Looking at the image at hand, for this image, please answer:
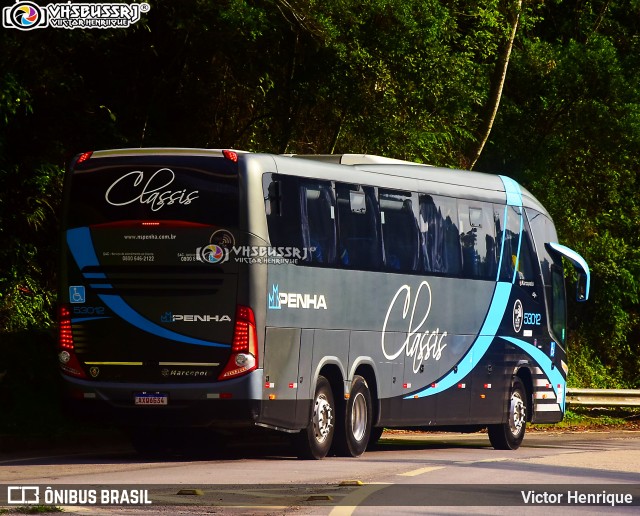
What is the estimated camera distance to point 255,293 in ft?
57.7

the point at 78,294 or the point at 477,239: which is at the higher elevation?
the point at 477,239

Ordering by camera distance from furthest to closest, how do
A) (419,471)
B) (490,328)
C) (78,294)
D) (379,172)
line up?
(490,328) < (379,172) < (78,294) < (419,471)

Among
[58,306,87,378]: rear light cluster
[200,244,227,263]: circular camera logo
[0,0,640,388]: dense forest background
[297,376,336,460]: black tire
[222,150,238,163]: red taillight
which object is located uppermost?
[0,0,640,388]: dense forest background

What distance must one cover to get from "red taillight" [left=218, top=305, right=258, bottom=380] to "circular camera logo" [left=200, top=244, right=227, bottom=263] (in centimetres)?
A: 58

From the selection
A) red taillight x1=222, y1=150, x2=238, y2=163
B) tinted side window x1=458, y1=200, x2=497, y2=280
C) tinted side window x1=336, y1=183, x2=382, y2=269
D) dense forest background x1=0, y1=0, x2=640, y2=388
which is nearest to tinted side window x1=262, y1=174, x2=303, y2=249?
red taillight x1=222, y1=150, x2=238, y2=163

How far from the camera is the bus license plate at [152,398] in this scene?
1773 centimetres

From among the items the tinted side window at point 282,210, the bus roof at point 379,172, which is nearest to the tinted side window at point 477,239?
the bus roof at point 379,172

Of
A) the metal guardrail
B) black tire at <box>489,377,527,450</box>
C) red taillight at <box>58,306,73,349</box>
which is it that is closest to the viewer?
red taillight at <box>58,306,73,349</box>

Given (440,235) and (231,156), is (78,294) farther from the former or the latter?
(440,235)

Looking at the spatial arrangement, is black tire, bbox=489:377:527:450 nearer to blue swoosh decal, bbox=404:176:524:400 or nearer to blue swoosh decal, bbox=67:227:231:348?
blue swoosh decal, bbox=404:176:524:400

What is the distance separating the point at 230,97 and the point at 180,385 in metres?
11.0

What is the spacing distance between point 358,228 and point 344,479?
4781 mm

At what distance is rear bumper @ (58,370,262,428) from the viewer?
57.6 feet

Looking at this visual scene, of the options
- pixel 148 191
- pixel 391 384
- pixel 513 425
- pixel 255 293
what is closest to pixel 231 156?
pixel 148 191
